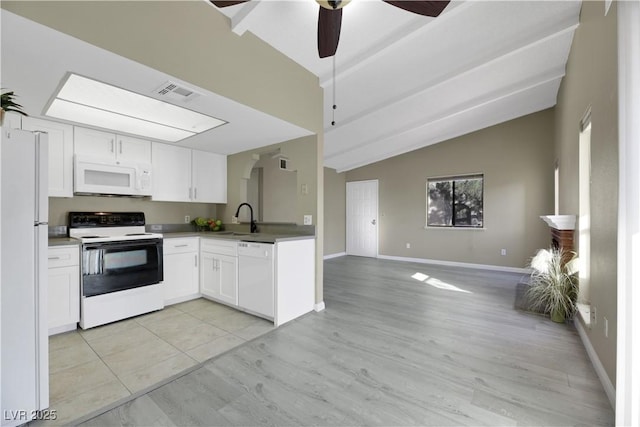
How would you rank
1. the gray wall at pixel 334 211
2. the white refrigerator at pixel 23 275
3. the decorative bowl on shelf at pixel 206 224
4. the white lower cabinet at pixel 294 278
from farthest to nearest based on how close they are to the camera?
1. the gray wall at pixel 334 211
2. the decorative bowl on shelf at pixel 206 224
3. the white lower cabinet at pixel 294 278
4. the white refrigerator at pixel 23 275

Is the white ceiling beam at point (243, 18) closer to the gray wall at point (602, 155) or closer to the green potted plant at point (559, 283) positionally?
the gray wall at point (602, 155)

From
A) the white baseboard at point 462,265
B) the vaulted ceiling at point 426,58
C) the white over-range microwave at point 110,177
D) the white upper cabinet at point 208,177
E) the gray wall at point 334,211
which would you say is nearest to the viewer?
the vaulted ceiling at point 426,58

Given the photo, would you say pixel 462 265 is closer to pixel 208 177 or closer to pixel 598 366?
pixel 598 366

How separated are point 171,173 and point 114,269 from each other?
1.42 m

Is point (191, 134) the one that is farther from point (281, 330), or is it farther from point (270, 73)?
point (281, 330)

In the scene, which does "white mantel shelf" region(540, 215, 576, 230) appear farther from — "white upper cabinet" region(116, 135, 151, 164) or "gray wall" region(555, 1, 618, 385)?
"white upper cabinet" region(116, 135, 151, 164)

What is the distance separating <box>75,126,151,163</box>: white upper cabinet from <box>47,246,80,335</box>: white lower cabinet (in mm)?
1125

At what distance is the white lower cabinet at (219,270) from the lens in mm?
3125

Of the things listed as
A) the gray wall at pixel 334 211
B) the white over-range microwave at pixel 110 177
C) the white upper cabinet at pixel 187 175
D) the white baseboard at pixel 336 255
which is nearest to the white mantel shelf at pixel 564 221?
the white upper cabinet at pixel 187 175

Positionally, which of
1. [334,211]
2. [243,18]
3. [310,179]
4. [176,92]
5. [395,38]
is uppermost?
[395,38]

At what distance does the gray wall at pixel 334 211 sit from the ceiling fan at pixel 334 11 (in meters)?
5.07

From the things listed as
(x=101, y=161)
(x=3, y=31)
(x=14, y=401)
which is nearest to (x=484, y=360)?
(x=14, y=401)

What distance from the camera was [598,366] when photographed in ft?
6.34

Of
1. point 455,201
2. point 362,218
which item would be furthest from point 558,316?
point 362,218
